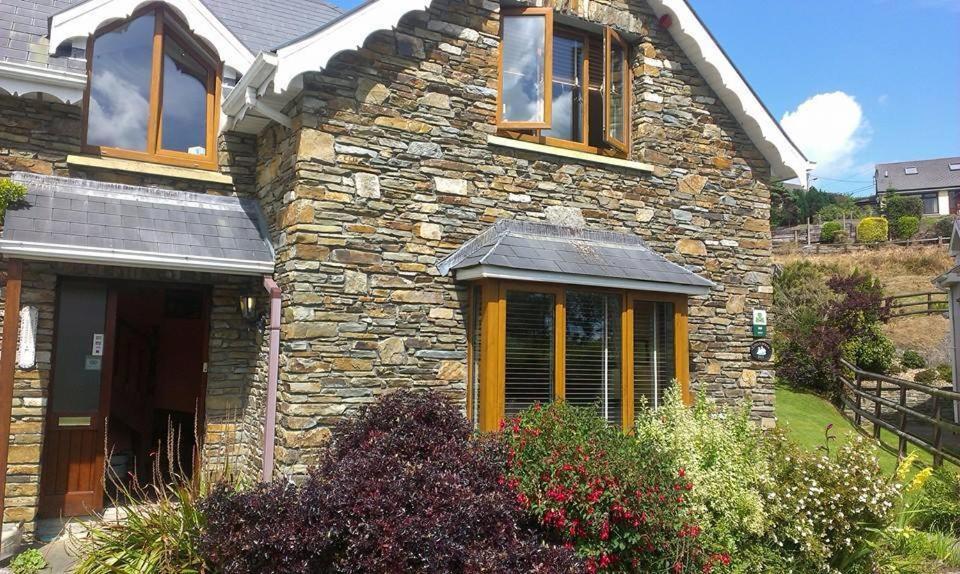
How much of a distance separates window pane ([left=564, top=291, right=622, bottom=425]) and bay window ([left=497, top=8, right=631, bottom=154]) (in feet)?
7.64

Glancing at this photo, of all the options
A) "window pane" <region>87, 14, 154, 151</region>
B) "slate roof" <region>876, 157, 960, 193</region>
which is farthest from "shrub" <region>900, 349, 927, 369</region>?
"slate roof" <region>876, 157, 960, 193</region>

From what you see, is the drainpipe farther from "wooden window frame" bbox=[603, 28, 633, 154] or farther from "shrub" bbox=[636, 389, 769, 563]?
"wooden window frame" bbox=[603, 28, 633, 154]

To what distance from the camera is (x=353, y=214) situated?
730 cm

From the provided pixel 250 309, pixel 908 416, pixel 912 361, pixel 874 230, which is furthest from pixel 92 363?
pixel 874 230

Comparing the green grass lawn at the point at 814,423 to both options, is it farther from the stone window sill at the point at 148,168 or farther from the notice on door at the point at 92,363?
the notice on door at the point at 92,363

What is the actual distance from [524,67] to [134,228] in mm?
5116

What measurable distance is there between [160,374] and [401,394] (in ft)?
21.4

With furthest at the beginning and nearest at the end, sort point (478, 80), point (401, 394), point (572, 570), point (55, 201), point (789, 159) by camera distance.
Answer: point (789, 159) < point (478, 80) < point (55, 201) < point (401, 394) < point (572, 570)

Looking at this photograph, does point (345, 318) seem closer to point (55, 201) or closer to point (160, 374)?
point (55, 201)

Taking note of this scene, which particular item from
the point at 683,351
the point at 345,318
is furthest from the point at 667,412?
the point at 345,318

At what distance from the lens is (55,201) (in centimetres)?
745

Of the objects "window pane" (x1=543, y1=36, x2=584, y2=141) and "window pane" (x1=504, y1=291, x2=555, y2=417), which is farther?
"window pane" (x1=543, y1=36, x2=584, y2=141)

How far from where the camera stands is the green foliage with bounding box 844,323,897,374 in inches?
766

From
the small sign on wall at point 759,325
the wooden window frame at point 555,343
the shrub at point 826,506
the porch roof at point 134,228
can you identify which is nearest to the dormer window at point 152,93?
the porch roof at point 134,228
